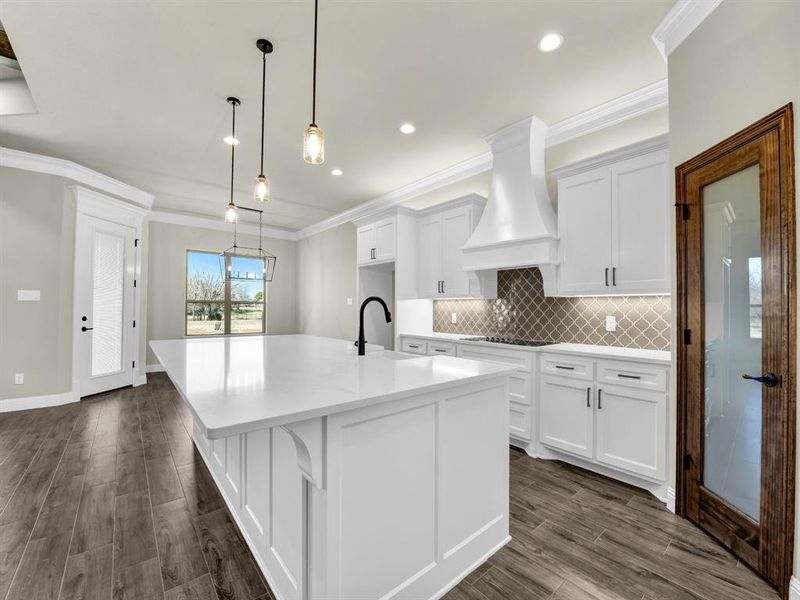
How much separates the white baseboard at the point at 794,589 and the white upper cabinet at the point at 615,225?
5.27 ft

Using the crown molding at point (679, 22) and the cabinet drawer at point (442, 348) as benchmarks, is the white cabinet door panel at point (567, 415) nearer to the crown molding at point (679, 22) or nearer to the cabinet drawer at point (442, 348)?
the cabinet drawer at point (442, 348)

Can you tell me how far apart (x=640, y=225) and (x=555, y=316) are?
1.12 meters

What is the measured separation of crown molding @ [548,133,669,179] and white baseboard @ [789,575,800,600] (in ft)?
7.95

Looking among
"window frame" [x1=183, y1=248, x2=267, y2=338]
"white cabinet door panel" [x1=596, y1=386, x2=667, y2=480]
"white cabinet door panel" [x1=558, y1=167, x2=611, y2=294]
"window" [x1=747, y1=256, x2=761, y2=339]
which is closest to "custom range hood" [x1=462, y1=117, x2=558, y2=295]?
"white cabinet door panel" [x1=558, y1=167, x2=611, y2=294]

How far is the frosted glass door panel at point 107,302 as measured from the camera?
4.76 m

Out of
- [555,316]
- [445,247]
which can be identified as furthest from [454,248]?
[555,316]

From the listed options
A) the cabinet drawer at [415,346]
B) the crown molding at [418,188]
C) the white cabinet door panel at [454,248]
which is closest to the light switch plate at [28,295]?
the crown molding at [418,188]

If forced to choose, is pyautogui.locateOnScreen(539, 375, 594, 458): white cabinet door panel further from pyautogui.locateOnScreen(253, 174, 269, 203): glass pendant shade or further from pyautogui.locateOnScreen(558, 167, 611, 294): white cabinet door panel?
pyautogui.locateOnScreen(253, 174, 269, 203): glass pendant shade

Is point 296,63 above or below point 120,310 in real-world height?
above

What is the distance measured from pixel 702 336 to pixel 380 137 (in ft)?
10.2

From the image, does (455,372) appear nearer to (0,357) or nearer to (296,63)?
(296,63)

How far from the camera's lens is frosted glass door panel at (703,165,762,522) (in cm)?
178

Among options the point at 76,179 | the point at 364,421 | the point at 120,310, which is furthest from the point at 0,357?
the point at 364,421

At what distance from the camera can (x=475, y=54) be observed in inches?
96.1
